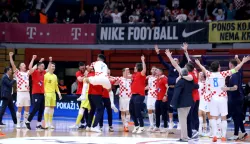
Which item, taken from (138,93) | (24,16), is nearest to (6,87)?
(138,93)

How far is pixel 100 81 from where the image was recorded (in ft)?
57.2

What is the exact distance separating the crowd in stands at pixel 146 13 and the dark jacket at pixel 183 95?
1327 cm

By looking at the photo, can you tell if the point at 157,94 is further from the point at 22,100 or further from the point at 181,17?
the point at 181,17

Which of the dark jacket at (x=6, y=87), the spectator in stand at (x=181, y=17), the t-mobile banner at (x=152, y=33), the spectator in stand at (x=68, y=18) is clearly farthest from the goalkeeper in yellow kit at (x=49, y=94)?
the spectator in stand at (x=68, y=18)

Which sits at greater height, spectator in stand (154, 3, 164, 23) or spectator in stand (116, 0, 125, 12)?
spectator in stand (116, 0, 125, 12)

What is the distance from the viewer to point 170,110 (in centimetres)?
1908

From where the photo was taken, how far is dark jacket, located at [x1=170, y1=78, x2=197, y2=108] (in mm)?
14922

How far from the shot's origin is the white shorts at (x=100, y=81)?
1745cm

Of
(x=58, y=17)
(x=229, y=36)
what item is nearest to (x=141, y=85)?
(x=229, y=36)

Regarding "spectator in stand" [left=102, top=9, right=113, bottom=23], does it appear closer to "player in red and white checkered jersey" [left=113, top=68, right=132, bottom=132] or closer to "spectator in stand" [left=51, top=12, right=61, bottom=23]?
"spectator in stand" [left=51, top=12, right=61, bottom=23]

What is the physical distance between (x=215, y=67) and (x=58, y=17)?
1782 cm

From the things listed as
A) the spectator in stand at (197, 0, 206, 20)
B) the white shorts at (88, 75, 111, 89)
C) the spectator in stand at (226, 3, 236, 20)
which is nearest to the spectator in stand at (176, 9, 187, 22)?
the spectator in stand at (197, 0, 206, 20)

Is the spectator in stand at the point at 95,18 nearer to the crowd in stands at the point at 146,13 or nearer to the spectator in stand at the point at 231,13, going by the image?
the crowd in stands at the point at 146,13

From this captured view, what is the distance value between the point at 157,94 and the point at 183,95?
3.77 meters
